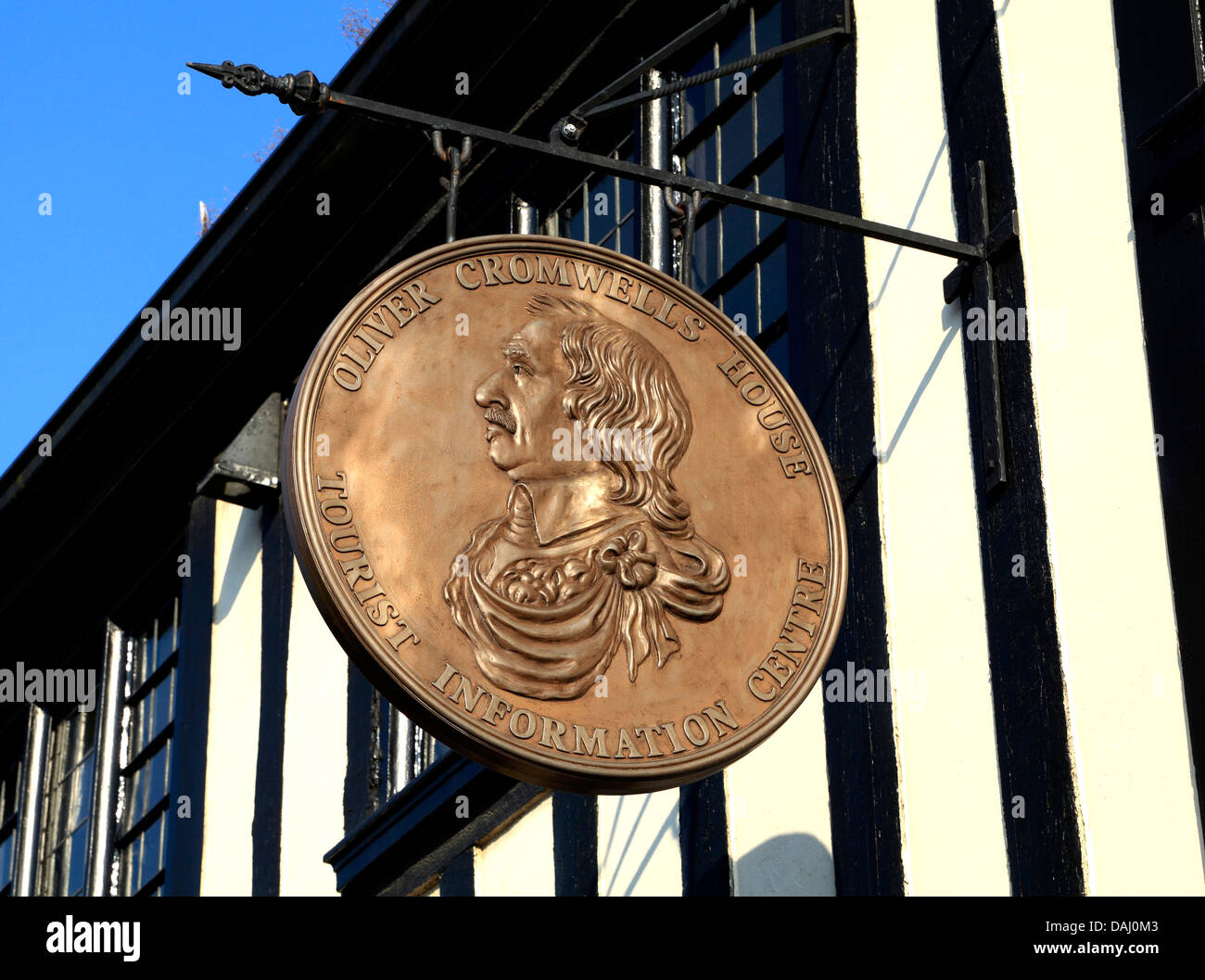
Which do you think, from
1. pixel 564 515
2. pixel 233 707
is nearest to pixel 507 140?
pixel 564 515

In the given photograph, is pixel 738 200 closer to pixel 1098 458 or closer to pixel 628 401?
pixel 628 401

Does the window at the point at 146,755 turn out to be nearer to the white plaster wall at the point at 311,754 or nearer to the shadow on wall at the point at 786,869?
the white plaster wall at the point at 311,754

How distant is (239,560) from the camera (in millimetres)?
10523

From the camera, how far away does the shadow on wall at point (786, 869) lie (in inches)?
238

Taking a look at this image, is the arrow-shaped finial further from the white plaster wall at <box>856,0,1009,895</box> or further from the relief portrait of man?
the white plaster wall at <box>856,0,1009,895</box>

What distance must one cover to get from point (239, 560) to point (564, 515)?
240 inches

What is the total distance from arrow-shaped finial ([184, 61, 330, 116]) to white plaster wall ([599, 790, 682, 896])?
288 cm

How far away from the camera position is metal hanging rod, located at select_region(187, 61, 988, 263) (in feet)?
17.1

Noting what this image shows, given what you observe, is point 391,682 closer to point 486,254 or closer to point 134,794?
point 486,254
